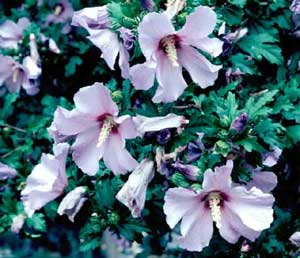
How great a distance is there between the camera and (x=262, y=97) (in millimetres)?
2018

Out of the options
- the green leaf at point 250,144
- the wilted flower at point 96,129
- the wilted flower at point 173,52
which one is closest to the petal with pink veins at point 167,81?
the wilted flower at point 173,52

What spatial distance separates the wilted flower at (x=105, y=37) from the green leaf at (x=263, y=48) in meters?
0.51

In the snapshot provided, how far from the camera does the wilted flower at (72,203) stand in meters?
2.09

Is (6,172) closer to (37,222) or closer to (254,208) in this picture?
(37,222)

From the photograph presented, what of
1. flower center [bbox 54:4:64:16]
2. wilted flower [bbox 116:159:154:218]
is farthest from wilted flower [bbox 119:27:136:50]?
flower center [bbox 54:4:64:16]

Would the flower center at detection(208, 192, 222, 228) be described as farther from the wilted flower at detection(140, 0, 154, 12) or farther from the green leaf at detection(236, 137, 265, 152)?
the wilted flower at detection(140, 0, 154, 12)

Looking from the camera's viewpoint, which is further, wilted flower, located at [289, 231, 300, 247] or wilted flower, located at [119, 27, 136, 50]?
wilted flower, located at [289, 231, 300, 247]

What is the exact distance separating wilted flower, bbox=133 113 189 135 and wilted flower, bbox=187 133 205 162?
0.30 ft

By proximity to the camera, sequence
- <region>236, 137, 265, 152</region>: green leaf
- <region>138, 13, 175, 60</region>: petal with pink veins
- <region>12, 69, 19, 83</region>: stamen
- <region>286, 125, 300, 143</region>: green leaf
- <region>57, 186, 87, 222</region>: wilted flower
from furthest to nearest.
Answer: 1. <region>12, 69, 19, 83</region>: stamen
2. <region>286, 125, 300, 143</region>: green leaf
3. <region>57, 186, 87, 222</region>: wilted flower
4. <region>236, 137, 265, 152</region>: green leaf
5. <region>138, 13, 175, 60</region>: petal with pink veins

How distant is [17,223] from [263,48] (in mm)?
1031

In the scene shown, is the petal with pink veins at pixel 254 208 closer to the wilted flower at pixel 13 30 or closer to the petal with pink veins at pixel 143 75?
the petal with pink veins at pixel 143 75

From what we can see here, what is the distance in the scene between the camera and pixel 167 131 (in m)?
1.91

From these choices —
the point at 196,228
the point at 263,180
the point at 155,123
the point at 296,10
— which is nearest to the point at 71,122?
the point at 155,123

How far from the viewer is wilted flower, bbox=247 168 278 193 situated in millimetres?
2039
